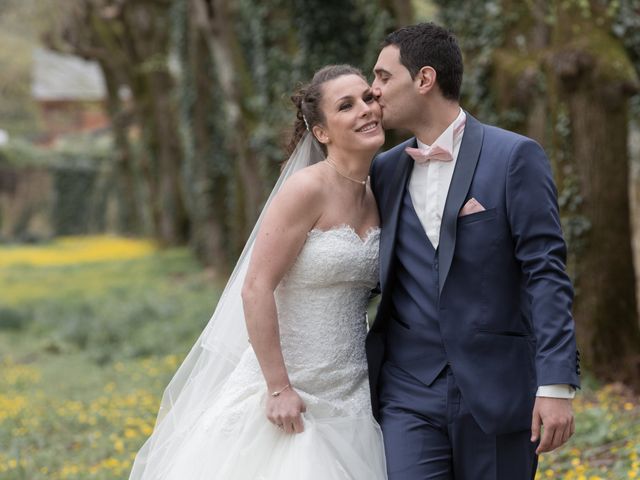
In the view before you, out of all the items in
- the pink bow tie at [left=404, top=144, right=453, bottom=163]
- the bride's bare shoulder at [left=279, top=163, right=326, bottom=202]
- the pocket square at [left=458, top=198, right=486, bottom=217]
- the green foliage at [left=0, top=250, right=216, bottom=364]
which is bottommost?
the green foliage at [left=0, top=250, right=216, bottom=364]

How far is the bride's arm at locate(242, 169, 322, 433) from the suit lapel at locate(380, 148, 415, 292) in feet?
0.95

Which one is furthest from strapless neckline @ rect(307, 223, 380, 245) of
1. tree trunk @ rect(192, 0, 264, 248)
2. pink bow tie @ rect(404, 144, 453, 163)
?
tree trunk @ rect(192, 0, 264, 248)

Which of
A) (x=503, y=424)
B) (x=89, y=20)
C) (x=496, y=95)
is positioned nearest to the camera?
(x=503, y=424)

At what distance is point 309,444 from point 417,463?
413 mm

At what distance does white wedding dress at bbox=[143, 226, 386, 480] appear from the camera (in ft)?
11.6

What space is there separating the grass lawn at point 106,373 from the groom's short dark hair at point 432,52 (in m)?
2.24

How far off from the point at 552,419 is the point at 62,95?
50941mm

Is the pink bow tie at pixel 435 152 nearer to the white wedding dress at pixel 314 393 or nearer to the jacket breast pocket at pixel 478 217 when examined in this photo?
the jacket breast pocket at pixel 478 217

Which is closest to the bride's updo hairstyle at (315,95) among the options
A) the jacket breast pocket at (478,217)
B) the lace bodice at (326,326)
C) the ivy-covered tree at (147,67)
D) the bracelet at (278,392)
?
the lace bodice at (326,326)

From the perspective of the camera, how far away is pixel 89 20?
23.5m

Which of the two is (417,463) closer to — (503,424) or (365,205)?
(503,424)

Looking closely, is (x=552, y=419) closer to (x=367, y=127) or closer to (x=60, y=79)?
(x=367, y=127)

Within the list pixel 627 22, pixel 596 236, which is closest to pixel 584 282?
pixel 596 236

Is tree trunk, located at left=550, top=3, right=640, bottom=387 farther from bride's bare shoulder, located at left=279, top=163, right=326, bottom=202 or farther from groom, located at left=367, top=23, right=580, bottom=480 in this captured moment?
bride's bare shoulder, located at left=279, top=163, right=326, bottom=202
